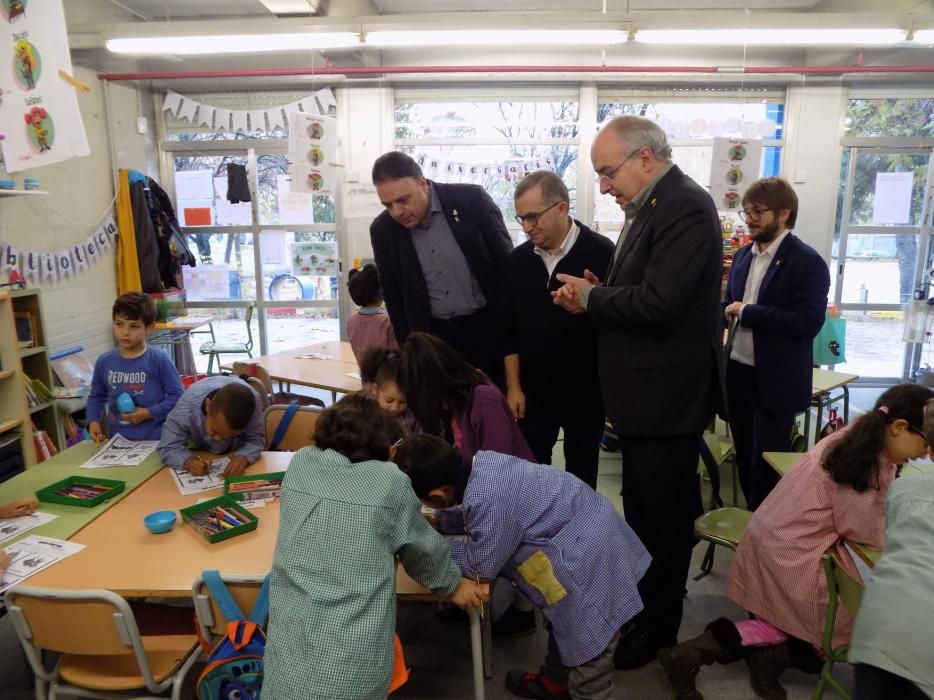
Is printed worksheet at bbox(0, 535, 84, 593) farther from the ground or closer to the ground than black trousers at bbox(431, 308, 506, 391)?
closer to the ground

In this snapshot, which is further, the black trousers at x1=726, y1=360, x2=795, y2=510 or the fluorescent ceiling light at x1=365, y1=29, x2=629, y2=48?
the fluorescent ceiling light at x1=365, y1=29, x2=629, y2=48

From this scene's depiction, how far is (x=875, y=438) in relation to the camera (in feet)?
5.51

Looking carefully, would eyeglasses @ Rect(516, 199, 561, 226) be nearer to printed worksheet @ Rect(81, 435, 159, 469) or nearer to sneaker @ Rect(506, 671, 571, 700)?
sneaker @ Rect(506, 671, 571, 700)

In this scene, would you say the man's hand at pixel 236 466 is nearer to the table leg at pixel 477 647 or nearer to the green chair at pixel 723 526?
the table leg at pixel 477 647

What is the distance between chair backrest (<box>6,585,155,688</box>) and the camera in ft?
4.58

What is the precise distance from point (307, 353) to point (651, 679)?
10.1ft

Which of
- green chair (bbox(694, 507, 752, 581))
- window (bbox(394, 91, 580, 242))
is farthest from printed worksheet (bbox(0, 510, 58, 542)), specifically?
window (bbox(394, 91, 580, 242))

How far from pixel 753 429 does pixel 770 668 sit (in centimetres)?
100

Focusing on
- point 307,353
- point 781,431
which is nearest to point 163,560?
point 781,431

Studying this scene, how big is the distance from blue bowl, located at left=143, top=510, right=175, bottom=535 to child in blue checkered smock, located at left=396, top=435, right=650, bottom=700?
733 millimetres

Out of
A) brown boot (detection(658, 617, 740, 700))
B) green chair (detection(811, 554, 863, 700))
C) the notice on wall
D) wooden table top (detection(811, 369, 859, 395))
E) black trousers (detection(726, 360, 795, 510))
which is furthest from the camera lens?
the notice on wall

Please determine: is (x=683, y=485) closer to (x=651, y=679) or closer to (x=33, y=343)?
(x=651, y=679)

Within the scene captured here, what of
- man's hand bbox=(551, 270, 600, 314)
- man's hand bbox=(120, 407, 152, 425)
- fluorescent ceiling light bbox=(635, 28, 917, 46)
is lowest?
man's hand bbox=(120, 407, 152, 425)

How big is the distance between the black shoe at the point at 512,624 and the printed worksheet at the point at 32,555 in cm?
144
